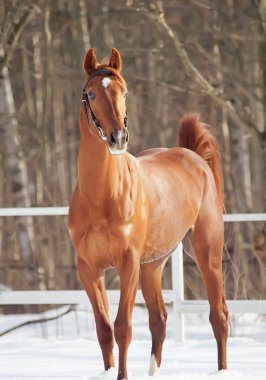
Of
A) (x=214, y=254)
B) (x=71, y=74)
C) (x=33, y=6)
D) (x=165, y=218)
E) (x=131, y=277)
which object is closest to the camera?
(x=131, y=277)

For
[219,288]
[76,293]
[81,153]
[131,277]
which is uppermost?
[81,153]

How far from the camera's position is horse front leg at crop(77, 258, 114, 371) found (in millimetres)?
5789

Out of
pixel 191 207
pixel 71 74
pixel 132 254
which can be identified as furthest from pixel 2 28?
pixel 132 254

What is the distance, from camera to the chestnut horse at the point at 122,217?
5574mm

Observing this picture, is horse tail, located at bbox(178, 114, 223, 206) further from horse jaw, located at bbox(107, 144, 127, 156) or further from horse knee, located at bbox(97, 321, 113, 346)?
horse jaw, located at bbox(107, 144, 127, 156)

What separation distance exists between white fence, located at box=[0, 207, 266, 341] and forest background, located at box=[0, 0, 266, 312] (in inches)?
37.1

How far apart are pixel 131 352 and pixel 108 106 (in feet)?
9.85

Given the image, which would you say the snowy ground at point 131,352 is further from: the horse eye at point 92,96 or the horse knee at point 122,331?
the horse eye at point 92,96

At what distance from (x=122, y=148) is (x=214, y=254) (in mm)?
1622

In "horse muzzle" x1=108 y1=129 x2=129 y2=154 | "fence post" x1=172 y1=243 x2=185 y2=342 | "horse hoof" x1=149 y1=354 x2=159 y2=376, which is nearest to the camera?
"horse muzzle" x1=108 y1=129 x2=129 y2=154

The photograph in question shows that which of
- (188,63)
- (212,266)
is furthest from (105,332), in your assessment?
(188,63)

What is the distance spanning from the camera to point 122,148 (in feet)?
17.3

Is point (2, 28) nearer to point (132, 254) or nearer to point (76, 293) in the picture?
point (76, 293)

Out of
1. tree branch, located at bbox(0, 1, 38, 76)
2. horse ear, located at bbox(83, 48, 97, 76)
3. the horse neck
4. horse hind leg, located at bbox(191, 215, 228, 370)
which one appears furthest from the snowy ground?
tree branch, located at bbox(0, 1, 38, 76)
